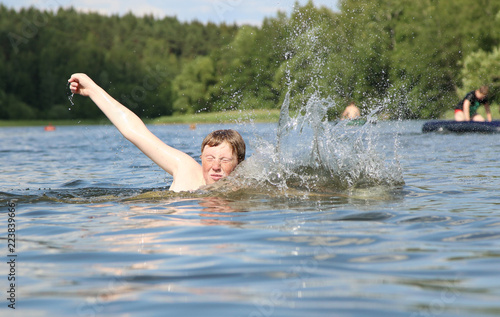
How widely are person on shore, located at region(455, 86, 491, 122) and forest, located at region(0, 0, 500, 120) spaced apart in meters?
6.61

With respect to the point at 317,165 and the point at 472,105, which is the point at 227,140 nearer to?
the point at 317,165

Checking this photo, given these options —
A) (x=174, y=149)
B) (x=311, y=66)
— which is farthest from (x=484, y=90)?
(x=311, y=66)

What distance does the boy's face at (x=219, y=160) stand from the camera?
241 inches

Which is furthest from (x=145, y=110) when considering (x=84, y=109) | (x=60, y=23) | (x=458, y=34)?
(x=458, y=34)

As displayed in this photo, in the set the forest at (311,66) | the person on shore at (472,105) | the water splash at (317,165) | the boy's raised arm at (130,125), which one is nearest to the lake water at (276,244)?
the water splash at (317,165)

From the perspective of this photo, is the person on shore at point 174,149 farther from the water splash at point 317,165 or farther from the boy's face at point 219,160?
the water splash at point 317,165

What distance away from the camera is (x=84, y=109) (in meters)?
86.8

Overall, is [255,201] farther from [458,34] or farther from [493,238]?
Result: [458,34]

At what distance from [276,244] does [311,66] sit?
148ft

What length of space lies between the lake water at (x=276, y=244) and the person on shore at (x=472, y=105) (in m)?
12.5

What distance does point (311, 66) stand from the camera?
158 ft

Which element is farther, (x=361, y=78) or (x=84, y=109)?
(x=84, y=109)

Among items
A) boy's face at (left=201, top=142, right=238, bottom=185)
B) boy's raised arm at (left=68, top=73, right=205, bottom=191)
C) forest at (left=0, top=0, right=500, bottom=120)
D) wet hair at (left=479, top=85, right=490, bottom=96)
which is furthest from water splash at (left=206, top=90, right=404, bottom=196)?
wet hair at (left=479, top=85, right=490, bottom=96)

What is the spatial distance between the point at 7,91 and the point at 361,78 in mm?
64480
